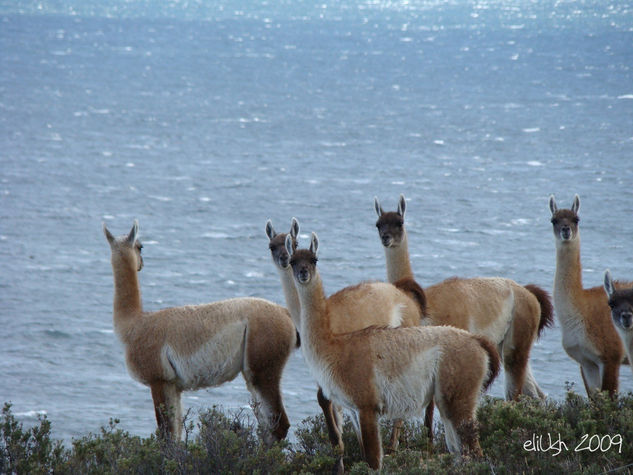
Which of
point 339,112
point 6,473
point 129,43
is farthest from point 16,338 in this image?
point 129,43

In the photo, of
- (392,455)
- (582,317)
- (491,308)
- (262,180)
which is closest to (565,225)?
(582,317)

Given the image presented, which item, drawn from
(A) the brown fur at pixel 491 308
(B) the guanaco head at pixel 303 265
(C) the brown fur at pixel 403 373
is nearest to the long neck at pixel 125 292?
(B) the guanaco head at pixel 303 265

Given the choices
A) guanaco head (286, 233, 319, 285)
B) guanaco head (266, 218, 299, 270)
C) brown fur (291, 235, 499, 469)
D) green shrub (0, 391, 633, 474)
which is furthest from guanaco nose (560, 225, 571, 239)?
guanaco head (286, 233, 319, 285)

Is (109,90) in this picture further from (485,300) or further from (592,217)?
(485,300)

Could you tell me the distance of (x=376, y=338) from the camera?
7.17m

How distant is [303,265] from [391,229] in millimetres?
2442

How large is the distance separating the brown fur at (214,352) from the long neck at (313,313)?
1.03m

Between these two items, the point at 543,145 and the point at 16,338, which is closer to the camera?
the point at 16,338

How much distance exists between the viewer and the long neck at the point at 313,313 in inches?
283

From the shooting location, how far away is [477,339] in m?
7.09

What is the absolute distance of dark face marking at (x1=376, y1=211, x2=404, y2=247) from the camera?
946cm

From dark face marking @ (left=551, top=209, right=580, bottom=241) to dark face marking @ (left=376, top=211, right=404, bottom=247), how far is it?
1.40 m

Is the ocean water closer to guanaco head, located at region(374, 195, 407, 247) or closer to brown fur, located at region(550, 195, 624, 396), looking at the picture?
guanaco head, located at region(374, 195, 407, 247)

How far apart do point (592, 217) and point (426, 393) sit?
1698cm
